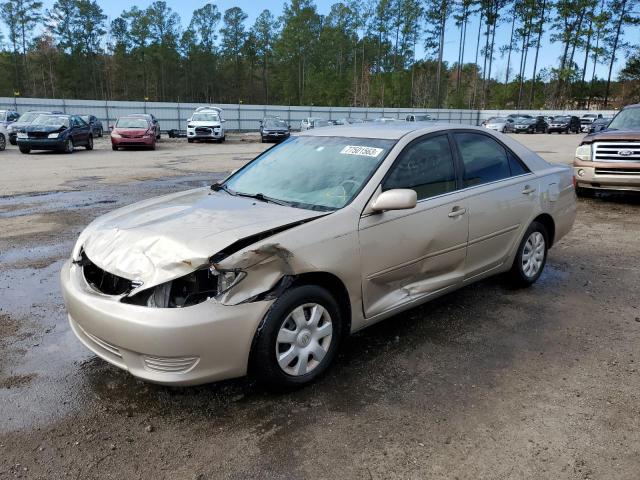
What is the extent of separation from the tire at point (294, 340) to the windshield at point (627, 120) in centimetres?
936

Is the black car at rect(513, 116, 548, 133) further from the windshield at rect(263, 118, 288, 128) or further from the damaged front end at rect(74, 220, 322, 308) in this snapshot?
the damaged front end at rect(74, 220, 322, 308)

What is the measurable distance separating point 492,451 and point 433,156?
2294mm

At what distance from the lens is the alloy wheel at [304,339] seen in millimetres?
3090

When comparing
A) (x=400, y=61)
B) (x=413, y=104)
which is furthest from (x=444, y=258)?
(x=400, y=61)

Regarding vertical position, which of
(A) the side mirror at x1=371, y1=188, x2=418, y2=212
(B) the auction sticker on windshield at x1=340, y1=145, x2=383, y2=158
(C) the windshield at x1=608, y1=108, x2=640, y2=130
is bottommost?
(A) the side mirror at x1=371, y1=188, x2=418, y2=212

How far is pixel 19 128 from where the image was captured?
2095 centimetres

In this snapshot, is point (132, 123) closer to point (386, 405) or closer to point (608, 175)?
point (608, 175)

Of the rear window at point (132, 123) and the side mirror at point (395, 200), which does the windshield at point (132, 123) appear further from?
the side mirror at point (395, 200)

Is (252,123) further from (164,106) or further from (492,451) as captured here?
(492,451)

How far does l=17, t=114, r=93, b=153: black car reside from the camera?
787 inches

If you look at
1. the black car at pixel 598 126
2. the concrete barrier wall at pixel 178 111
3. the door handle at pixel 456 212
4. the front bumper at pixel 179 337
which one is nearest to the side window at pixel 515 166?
the door handle at pixel 456 212

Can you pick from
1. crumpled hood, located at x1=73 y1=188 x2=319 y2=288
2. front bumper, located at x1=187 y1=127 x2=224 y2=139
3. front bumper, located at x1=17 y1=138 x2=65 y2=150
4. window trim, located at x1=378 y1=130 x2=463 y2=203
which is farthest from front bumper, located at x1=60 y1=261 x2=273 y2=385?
front bumper, located at x1=187 y1=127 x2=224 y2=139

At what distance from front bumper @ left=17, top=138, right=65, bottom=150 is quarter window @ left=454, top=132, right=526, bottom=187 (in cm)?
1949

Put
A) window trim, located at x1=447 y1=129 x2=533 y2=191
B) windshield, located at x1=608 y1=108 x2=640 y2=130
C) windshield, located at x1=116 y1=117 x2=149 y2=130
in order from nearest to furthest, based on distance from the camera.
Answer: window trim, located at x1=447 y1=129 x2=533 y2=191 < windshield, located at x1=608 y1=108 x2=640 y2=130 < windshield, located at x1=116 y1=117 x2=149 y2=130
